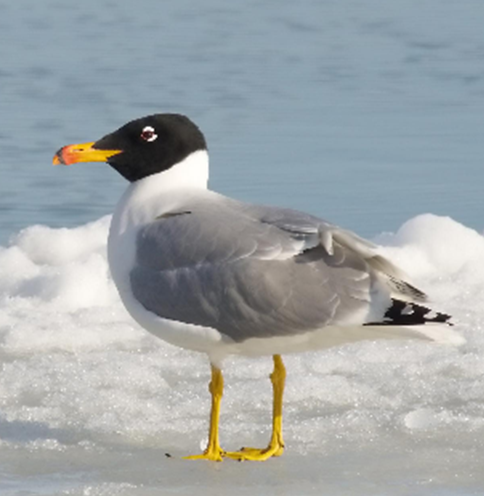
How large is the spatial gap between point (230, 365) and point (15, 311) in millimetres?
1221

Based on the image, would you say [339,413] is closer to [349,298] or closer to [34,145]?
[349,298]

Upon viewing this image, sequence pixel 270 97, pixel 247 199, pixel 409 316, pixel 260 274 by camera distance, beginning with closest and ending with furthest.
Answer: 1. pixel 409 316
2. pixel 260 274
3. pixel 247 199
4. pixel 270 97

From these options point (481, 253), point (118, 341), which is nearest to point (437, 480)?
point (118, 341)

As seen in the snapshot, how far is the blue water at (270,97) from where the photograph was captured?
387 inches

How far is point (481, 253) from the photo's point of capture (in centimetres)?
818

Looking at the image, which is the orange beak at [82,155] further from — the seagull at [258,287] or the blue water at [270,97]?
the blue water at [270,97]

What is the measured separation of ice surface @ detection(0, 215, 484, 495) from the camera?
5164 mm

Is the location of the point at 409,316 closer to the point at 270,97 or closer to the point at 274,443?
the point at 274,443

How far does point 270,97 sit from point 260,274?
24.3ft

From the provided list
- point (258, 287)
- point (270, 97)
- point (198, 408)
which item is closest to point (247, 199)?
point (270, 97)

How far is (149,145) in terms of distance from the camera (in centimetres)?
577

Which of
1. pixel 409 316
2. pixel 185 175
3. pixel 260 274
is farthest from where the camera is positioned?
pixel 185 175

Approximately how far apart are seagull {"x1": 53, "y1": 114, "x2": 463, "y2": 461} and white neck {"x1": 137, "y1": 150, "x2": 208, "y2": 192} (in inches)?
6.9

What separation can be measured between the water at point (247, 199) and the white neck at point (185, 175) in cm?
82
